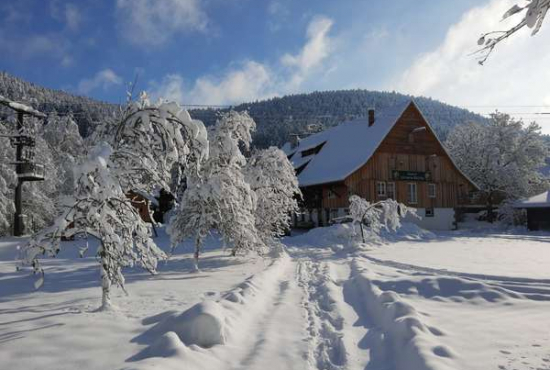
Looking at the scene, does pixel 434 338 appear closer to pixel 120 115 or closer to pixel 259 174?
pixel 120 115

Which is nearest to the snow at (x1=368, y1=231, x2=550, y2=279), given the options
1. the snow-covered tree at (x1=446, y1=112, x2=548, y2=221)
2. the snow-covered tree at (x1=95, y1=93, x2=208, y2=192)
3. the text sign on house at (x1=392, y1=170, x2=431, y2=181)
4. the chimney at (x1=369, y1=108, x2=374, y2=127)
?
the snow-covered tree at (x1=95, y1=93, x2=208, y2=192)

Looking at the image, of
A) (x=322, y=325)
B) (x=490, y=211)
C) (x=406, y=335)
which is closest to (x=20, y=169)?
(x=322, y=325)

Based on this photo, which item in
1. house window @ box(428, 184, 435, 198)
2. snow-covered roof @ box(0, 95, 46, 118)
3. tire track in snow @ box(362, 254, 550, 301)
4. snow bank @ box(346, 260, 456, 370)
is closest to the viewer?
snow bank @ box(346, 260, 456, 370)

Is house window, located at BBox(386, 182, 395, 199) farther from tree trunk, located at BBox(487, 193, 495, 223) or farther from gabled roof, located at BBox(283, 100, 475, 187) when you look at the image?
tree trunk, located at BBox(487, 193, 495, 223)

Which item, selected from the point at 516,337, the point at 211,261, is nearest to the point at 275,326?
the point at 516,337

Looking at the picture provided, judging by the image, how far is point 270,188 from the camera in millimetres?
18984

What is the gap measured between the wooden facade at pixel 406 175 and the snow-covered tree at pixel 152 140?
2364 cm

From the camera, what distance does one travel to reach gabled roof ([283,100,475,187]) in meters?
31.0

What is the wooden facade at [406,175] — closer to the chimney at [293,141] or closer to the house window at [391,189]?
the house window at [391,189]

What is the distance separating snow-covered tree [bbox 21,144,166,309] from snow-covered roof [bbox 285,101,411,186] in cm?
2368

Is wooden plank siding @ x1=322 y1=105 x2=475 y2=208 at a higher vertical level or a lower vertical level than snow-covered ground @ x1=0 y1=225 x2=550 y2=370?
higher

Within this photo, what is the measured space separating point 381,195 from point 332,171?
4.42 meters

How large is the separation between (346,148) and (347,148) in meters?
0.14

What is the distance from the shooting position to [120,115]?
786 cm
